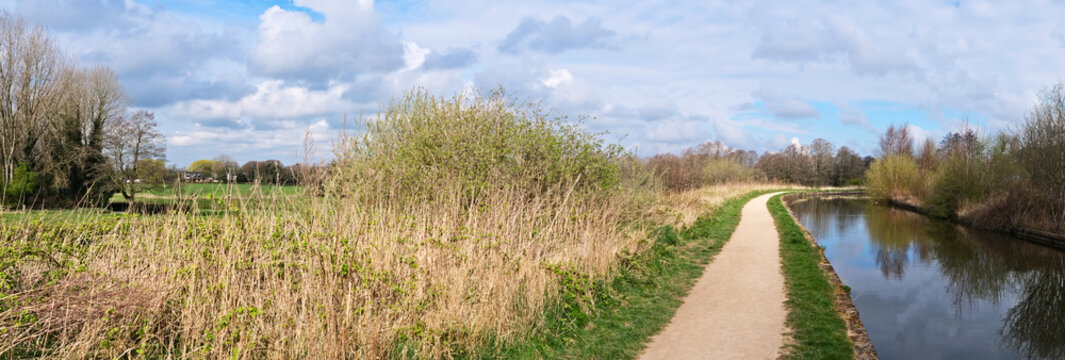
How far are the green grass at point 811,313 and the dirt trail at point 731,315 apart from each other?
16 centimetres

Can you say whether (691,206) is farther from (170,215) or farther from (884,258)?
(170,215)

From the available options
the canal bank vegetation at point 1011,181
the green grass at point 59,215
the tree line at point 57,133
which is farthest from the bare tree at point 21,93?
the canal bank vegetation at point 1011,181

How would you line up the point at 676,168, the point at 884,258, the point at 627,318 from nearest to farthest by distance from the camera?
the point at 627,318
the point at 884,258
the point at 676,168

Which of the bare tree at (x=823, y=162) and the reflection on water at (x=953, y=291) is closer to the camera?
the reflection on water at (x=953, y=291)

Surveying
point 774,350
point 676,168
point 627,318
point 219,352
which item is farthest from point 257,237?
point 676,168

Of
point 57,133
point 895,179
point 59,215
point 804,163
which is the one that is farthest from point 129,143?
point 804,163

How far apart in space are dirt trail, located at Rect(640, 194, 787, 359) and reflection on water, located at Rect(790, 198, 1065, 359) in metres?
1.58

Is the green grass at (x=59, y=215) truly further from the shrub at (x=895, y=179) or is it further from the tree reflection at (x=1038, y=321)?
the shrub at (x=895, y=179)

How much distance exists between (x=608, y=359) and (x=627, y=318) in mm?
1402

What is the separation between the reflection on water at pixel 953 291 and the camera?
816cm

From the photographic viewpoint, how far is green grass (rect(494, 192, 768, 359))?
18.6ft

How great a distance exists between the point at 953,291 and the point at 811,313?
688cm

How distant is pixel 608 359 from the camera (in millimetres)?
5527

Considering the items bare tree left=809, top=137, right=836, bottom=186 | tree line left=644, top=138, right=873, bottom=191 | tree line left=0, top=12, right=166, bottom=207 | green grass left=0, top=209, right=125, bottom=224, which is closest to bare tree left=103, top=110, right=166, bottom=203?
tree line left=0, top=12, right=166, bottom=207
